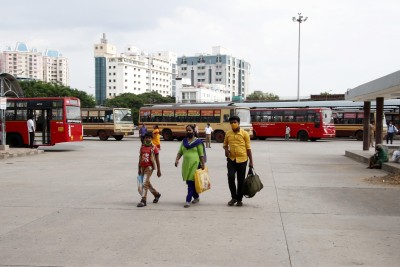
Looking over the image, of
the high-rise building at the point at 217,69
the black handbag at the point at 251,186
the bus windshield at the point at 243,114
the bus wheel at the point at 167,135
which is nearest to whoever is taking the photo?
→ the black handbag at the point at 251,186

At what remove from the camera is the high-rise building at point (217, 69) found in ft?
505

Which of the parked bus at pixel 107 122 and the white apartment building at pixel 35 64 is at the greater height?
the white apartment building at pixel 35 64

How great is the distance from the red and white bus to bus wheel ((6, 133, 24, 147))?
19.5 meters

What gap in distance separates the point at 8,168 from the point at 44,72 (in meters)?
128

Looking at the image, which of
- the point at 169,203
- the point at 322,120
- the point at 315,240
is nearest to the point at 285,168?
the point at 169,203

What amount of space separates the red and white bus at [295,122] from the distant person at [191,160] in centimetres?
2639

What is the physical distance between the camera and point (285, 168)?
14.7 m

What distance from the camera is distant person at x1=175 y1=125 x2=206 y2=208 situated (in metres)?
7.97

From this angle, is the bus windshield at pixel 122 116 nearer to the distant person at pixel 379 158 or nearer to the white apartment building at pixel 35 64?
the distant person at pixel 379 158

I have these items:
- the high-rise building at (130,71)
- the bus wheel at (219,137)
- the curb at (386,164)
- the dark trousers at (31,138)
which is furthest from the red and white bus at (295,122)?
the high-rise building at (130,71)

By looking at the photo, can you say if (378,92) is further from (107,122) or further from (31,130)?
(107,122)

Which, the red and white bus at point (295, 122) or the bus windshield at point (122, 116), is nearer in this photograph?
the red and white bus at point (295, 122)

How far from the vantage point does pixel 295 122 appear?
34.6 meters

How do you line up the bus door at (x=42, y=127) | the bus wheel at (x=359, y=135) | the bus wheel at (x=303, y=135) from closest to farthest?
1. the bus door at (x=42, y=127)
2. the bus wheel at (x=303, y=135)
3. the bus wheel at (x=359, y=135)
